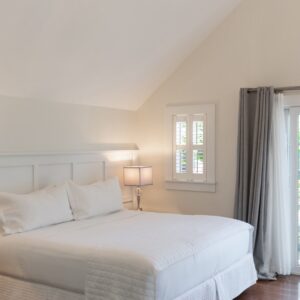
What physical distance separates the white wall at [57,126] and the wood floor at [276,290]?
2282 mm

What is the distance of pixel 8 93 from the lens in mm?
4191

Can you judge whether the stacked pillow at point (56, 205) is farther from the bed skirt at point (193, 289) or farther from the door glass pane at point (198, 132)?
the door glass pane at point (198, 132)

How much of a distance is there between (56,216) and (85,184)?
100 centimetres

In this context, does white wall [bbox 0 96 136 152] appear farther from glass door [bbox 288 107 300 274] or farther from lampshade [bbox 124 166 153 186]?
glass door [bbox 288 107 300 274]

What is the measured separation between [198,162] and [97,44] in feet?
6.17

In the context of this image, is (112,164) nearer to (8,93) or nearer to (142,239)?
(8,93)

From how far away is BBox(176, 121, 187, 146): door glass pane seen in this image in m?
5.52

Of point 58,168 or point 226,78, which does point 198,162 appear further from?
point 58,168

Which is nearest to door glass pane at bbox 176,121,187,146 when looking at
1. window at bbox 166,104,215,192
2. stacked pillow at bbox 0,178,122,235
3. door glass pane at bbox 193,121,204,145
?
window at bbox 166,104,215,192

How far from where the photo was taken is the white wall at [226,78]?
16.0 ft

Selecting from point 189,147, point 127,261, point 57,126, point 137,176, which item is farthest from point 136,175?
point 127,261

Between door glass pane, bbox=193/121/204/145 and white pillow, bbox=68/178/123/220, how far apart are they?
113cm

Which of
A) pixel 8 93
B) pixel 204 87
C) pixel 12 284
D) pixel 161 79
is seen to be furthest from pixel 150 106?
pixel 12 284

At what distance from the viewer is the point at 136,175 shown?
5.46m
